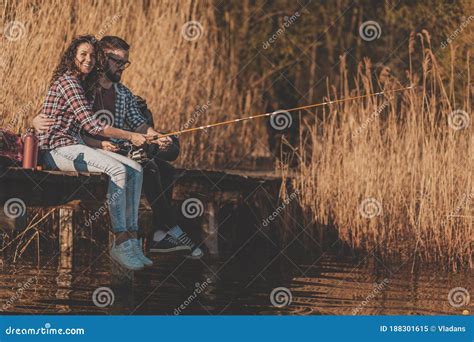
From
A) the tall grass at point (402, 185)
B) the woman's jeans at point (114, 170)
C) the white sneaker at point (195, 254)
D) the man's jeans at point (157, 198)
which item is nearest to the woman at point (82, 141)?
the woman's jeans at point (114, 170)

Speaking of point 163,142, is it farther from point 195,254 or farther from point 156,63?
point 156,63

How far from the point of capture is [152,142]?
8953 millimetres

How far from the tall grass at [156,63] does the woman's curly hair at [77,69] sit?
1.47 meters

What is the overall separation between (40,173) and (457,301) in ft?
9.42

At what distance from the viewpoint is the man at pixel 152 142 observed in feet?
29.6

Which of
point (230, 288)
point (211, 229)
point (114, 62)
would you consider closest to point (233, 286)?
point (230, 288)

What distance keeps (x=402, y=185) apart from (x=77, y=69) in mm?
3183

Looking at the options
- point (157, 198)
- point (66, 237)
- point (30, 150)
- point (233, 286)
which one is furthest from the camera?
point (157, 198)

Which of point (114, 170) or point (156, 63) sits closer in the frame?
point (114, 170)

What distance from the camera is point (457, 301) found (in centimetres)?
839

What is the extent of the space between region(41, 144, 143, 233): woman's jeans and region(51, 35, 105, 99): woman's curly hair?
1.67 ft

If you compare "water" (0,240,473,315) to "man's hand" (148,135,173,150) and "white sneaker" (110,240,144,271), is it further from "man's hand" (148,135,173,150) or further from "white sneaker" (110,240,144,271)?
"man's hand" (148,135,173,150)

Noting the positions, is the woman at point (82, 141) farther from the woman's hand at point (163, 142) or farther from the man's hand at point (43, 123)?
the woman's hand at point (163, 142)

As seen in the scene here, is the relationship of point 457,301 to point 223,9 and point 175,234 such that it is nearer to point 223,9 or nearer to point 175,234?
point 175,234
